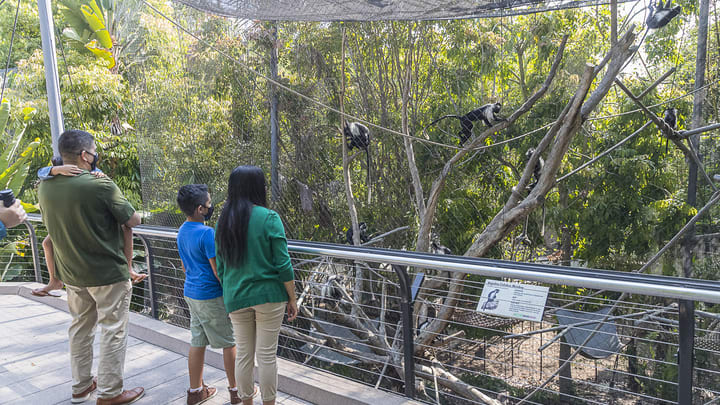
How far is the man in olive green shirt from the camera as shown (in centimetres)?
208

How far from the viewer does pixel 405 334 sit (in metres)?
2.19

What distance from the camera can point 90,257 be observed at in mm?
2115

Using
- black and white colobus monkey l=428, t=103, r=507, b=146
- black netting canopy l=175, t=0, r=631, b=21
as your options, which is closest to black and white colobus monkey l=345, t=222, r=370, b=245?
black and white colobus monkey l=428, t=103, r=507, b=146

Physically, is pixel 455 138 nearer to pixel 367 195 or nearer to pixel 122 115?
pixel 367 195

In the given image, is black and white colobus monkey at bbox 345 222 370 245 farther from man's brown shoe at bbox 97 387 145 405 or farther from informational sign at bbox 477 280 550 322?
informational sign at bbox 477 280 550 322

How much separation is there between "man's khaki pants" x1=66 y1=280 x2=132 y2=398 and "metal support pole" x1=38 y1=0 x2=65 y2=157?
4.38 ft

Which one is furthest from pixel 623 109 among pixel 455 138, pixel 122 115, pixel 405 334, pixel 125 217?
pixel 122 115

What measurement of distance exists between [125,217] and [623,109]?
Result: 528cm

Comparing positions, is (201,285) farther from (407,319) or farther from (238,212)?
(407,319)

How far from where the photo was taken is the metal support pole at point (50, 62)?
3078 mm

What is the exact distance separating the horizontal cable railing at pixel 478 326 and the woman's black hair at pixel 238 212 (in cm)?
58

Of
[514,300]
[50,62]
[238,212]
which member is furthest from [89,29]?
[514,300]

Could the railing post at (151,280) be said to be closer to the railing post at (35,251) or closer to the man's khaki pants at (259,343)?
the railing post at (35,251)

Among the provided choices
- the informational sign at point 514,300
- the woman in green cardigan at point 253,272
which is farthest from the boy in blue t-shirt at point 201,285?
the informational sign at point 514,300
